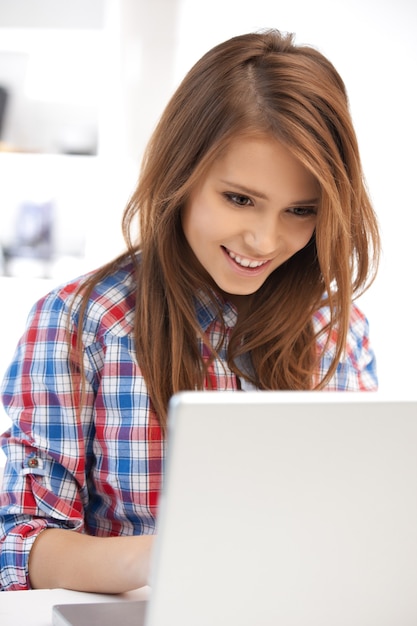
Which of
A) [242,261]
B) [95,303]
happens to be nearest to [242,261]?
[242,261]

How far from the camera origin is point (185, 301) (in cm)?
125

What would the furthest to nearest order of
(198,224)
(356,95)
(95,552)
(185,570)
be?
(356,95)
(198,224)
(95,552)
(185,570)

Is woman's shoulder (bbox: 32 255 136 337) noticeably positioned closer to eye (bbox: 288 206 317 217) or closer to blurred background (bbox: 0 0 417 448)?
eye (bbox: 288 206 317 217)

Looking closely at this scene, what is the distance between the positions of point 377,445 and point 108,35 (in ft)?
7.67

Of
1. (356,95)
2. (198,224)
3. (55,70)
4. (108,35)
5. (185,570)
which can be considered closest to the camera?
(185,570)

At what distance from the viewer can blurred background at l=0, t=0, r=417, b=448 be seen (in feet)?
7.88

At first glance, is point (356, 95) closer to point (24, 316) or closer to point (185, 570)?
point (24, 316)

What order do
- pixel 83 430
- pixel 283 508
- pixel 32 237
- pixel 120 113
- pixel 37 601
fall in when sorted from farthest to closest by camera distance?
pixel 32 237
pixel 120 113
pixel 83 430
pixel 37 601
pixel 283 508

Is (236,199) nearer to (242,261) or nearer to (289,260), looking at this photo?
(242,261)

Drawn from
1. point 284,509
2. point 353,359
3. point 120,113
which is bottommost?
point 284,509

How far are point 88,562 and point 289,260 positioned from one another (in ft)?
1.93

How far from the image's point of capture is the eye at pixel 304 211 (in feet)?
3.84

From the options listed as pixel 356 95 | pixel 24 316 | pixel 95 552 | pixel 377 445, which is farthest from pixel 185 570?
pixel 24 316

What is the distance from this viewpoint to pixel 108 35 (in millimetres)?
2705
